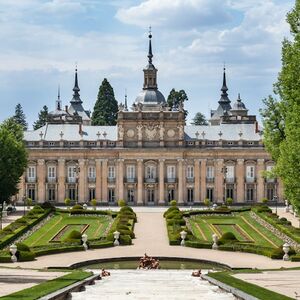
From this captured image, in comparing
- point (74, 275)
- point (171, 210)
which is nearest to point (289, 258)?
point (74, 275)

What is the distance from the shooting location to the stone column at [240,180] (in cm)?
9625

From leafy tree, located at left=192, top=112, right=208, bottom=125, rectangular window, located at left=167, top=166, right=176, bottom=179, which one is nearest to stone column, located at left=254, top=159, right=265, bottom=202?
rectangular window, located at left=167, top=166, right=176, bottom=179

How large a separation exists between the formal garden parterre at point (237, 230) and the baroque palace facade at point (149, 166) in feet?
53.9

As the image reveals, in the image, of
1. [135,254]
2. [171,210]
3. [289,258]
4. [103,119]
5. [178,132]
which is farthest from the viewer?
[103,119]

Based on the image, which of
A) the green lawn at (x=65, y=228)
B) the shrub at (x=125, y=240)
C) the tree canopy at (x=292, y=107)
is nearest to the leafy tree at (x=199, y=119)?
the green lawn at (x=65, y=228)

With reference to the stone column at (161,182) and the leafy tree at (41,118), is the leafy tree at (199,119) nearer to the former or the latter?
the leafy tree at (41,118)

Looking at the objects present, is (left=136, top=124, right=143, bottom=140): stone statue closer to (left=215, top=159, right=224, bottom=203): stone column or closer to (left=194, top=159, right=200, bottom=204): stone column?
(left=194, top=159, right=200, bottom=204): stone column

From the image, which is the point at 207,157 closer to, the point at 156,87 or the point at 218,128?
the point at 218,128

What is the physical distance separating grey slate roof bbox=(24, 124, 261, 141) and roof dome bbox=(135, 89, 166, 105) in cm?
511

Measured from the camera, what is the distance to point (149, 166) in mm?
96312

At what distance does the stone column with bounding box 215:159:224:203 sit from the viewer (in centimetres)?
9631

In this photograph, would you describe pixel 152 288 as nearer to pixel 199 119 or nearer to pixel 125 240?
pixel 125 240

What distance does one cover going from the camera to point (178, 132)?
9619cm

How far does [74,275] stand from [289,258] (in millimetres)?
16451
